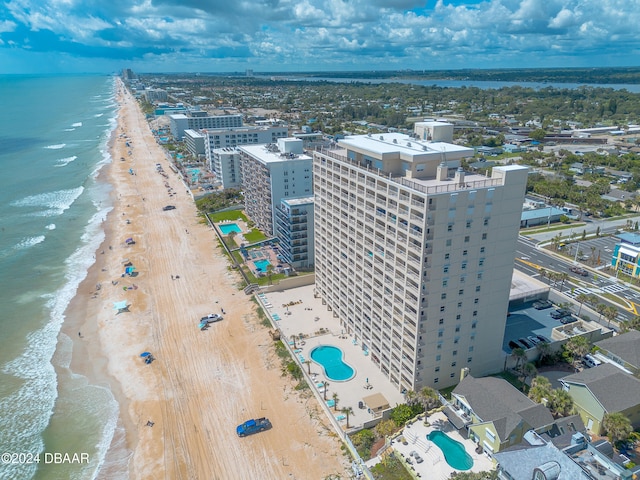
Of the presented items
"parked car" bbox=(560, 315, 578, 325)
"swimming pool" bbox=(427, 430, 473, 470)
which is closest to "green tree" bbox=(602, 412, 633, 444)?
"swimming pool" bbox=(427, 430, 473, 470)

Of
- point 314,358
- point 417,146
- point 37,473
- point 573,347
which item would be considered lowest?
point 37,473

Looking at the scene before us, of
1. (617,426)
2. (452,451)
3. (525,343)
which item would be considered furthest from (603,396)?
(452,451)

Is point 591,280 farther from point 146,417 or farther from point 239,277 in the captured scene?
point 146,417

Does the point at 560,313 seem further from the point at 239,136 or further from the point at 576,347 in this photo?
the point at 239,136

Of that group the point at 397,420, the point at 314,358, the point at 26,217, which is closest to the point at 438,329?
the point at 397,420

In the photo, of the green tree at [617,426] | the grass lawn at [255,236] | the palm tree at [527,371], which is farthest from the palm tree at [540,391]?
the grass lawn at [255,236]
